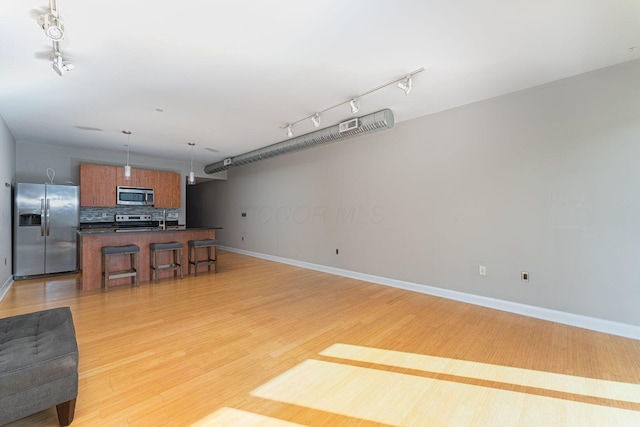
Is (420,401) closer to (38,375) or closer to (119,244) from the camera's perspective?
(38,375)

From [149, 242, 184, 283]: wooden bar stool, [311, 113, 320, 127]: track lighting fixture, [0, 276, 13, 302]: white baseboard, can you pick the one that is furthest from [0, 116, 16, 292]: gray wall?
[311, 113, 320, 127]: track lighting fixture

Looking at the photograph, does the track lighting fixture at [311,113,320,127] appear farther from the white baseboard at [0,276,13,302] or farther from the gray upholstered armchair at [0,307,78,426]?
the white baseboard at [0,276,13,302]

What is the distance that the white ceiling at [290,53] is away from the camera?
200 centimetres

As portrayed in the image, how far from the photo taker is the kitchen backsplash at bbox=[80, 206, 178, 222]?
6.25 m

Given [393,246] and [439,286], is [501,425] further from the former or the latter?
[393,246]

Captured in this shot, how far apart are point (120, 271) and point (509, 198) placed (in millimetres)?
6037

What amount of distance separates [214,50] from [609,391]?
4.17 m

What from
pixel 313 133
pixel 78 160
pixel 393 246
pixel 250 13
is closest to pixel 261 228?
pixel 313 133

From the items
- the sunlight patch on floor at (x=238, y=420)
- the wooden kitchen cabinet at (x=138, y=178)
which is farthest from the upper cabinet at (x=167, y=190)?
the sunlight patch on floor at (x=238, y=420)

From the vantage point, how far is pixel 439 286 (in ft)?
13.2

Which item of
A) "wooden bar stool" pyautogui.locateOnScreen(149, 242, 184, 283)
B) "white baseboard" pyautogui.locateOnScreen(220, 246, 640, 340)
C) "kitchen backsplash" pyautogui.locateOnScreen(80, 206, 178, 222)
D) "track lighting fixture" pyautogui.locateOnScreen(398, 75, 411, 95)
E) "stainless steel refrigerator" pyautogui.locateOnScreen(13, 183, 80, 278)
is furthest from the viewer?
"kitchen backsplash" pyautogui.locateOnScreen(80, 206, 178, 222)

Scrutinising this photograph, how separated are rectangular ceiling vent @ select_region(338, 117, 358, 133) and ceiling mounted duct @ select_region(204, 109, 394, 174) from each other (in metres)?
0.03

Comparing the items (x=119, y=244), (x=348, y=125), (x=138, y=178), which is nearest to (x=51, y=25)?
(x=348, y=125)

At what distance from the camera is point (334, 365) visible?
2.20 m
